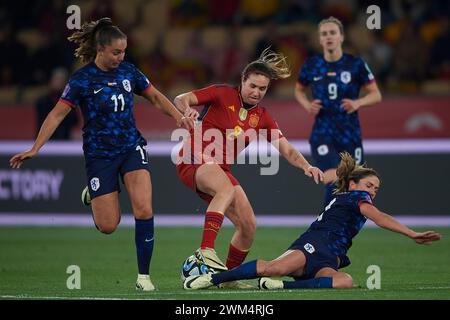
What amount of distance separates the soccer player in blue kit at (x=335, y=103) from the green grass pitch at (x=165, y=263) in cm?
120

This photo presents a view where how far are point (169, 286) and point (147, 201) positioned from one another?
0.81 meters

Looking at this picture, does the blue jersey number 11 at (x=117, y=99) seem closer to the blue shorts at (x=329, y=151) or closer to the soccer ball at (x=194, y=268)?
the soccer ball at (x=194, y=268)

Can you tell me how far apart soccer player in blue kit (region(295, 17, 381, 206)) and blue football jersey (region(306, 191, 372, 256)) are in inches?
128

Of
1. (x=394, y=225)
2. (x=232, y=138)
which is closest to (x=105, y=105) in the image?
(x=232, y=138)

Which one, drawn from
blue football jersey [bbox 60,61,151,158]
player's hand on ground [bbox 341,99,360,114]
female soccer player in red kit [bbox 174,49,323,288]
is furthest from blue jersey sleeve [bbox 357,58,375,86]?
blue football jersey [bbox 60,61,151,158]

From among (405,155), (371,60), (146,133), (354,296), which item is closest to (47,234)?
(146,133)

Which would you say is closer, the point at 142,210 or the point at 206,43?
the point at 142,210

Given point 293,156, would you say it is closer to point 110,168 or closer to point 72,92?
point 110,168

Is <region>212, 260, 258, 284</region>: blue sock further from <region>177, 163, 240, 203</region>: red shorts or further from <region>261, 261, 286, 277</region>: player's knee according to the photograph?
<region>177, 163, 240, 203</region>: red shorts

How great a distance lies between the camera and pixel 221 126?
32.4 ft

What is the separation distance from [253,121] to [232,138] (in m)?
0.24

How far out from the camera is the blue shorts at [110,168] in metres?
9.60

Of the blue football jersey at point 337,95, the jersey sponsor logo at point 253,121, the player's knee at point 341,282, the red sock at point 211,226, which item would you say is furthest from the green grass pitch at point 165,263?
the jersey sponsor logo at point 253,121

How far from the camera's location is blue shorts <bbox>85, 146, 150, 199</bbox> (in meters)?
9.60
